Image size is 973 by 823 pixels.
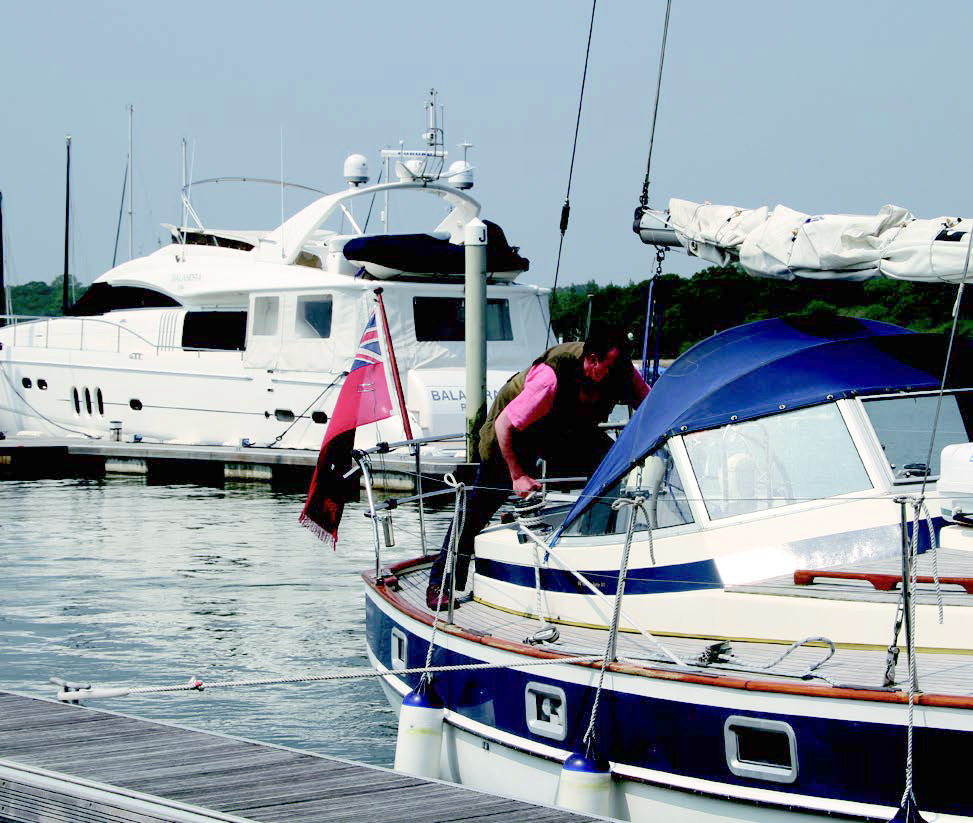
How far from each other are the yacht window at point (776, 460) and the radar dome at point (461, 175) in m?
18.5

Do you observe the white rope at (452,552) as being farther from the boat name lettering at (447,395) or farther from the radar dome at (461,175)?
the radar dome at (461,175)

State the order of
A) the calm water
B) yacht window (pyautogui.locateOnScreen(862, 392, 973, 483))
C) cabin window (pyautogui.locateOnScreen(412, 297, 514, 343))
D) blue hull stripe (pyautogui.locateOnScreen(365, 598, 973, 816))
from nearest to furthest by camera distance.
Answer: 1. blue hull stripe (pyautogui.locateOnScreen(365, 598, 973, 816))
2. yacht window (pyautogui.locateOnScreen(862, 392, 973, 483))
3. the calm water
4. cabin window (pyautogui.locateOnScreen(412, 297, 514, 343))

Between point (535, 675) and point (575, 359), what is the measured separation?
1864mm

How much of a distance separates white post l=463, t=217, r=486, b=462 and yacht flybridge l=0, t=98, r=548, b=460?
5.97m

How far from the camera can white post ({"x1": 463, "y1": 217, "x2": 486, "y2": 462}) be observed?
14406mm

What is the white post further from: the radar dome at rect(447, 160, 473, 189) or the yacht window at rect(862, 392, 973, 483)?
the radar dome at rect(447, 160, 473, 189)

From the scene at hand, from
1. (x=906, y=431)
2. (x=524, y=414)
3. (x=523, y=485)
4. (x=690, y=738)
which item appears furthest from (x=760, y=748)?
(x=524, y=414)

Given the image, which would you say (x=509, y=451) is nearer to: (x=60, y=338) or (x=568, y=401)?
(x=568, y=401)

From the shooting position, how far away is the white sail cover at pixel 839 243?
22.8 feet

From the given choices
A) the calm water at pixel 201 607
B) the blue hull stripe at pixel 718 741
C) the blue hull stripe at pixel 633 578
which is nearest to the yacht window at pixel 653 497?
the blue hull stripe at pixel 633 578

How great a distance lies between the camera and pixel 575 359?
25.2ft

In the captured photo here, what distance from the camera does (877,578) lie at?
615 centimetres

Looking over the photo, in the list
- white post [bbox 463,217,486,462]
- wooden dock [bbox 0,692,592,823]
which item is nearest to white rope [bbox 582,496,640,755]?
wooden dock [bbox 0,692,592,823]

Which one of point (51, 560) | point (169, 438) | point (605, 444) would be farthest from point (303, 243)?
point (605, 444)
